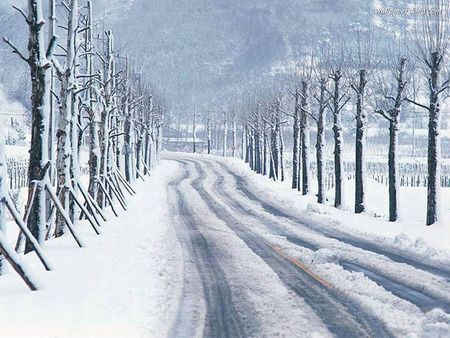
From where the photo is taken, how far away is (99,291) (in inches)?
338

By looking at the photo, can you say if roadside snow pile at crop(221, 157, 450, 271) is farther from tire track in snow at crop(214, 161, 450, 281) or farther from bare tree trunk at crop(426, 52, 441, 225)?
bare tree trunk at crop(426, 52, 441, 225)

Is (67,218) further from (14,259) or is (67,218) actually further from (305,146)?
(305,146)

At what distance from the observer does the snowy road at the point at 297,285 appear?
7.06m

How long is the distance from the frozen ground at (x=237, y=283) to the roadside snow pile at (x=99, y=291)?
2 centimetres

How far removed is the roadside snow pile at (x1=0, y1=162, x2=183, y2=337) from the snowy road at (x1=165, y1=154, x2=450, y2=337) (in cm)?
44

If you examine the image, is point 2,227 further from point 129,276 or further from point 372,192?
point 372,192

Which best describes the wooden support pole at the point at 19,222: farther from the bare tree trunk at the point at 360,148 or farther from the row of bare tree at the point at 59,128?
the bare tree trunk at the point at 360,148

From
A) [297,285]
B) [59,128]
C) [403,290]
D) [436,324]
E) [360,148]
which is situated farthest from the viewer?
[360,148]

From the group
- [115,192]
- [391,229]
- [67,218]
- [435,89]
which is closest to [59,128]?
[67,218]

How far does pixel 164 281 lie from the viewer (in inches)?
382

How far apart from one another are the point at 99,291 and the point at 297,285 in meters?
3.84

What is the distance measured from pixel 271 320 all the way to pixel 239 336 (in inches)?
32.5

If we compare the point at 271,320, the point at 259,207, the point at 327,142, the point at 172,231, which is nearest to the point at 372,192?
the point at 259,207

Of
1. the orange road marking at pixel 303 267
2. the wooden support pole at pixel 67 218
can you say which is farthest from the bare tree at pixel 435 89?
the wooden support pole at pixel 67 218
